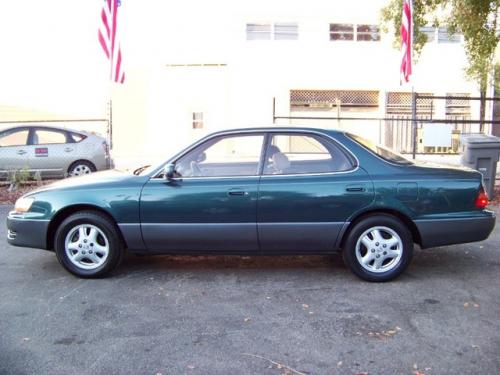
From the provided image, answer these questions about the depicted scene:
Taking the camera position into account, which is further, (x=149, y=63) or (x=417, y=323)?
(x=149, y=63)

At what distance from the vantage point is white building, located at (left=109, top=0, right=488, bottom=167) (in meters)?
18.5

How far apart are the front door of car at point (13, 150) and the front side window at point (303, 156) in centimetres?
773

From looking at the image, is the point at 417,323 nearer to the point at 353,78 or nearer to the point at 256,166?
the point at 256,166

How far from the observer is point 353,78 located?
19938 mm

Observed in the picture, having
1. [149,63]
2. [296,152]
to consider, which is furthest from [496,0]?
[149,63]

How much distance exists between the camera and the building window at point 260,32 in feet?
63.3

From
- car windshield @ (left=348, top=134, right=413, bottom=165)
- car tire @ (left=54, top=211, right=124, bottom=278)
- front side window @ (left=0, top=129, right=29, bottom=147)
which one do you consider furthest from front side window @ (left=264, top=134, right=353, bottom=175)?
front side window @ (left=0, top=129, right=29, bottom=147)

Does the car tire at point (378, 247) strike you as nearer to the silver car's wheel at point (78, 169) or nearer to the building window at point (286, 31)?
the silver car's wheel at point (78, 169)

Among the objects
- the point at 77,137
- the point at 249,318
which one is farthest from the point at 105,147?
the point at 249,318

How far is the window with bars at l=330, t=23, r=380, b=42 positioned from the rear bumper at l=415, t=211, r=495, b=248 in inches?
602

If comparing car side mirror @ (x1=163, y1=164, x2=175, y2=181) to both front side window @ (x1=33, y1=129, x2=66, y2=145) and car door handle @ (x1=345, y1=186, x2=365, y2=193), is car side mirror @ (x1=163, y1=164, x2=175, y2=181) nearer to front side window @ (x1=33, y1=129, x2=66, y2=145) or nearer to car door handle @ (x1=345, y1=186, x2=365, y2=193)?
car door handle @ (x1=345, y1=186, x2=365, y2=193)

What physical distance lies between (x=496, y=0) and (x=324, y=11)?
10.4 metres

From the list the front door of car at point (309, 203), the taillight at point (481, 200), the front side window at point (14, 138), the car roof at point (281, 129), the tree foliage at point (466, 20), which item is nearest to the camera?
the front door of car at point (309, 203)

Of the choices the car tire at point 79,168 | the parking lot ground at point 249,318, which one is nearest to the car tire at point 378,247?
the parking lot ground at point 249,318
